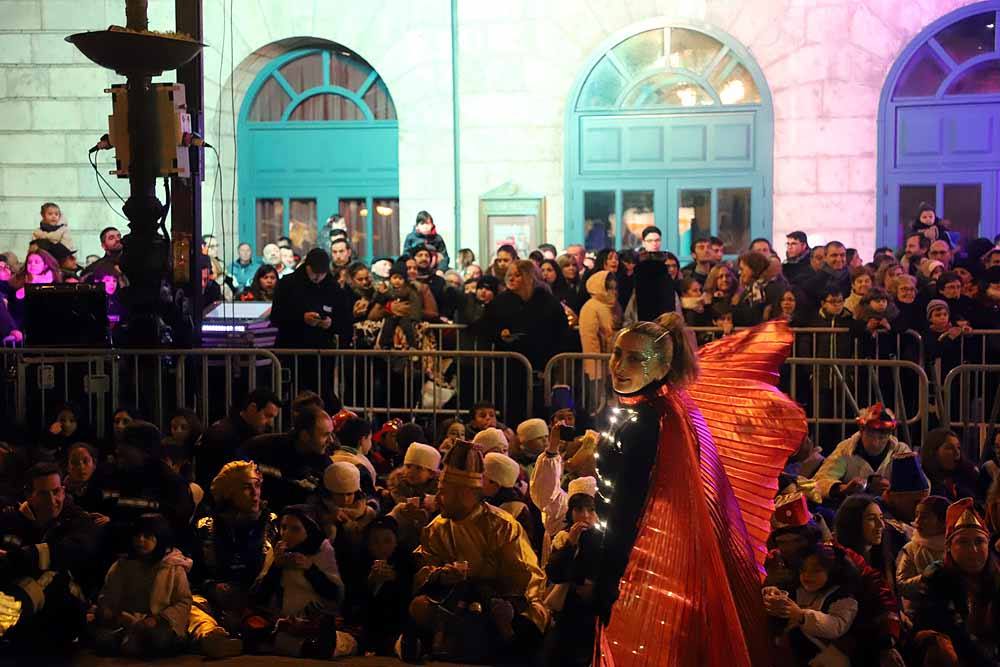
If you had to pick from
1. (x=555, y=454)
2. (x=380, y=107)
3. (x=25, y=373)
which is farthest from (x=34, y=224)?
(x=555, y=454)

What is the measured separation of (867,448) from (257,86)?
46.6 feet

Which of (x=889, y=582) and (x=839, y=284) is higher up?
(x=839, y=284)

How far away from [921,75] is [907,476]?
1183 centimetres

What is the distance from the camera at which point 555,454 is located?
827 cm

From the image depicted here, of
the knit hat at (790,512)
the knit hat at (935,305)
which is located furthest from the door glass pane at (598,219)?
the knit hat at (790,512)

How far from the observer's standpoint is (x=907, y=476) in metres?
8.01

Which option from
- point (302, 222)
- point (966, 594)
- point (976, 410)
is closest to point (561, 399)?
point (976, 410)

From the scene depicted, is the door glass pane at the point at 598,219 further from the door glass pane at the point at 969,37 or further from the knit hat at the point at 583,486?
Answer: the knit hat at the point at 583,486

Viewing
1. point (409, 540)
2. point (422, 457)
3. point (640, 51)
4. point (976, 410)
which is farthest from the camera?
point (640, 51)

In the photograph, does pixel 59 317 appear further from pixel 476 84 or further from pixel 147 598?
pixel 476 84

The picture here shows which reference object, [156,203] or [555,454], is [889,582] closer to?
[555,454]

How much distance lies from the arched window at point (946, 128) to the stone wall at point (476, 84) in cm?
22

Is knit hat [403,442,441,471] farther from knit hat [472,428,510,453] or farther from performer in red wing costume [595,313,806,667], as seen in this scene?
performer in red wing costume [595,313,806,667]

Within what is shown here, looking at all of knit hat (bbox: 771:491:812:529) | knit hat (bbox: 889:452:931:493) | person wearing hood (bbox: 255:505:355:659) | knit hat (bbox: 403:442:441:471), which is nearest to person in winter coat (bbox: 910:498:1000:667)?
knit hat (bbox: 771:491:812:529)
